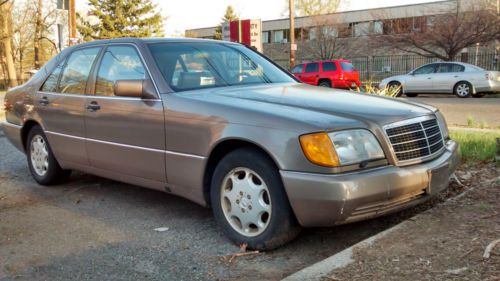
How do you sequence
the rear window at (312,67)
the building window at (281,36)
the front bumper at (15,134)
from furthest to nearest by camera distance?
the building window at (281,36), the rear window at (312,67), the front bumper at (15,134)

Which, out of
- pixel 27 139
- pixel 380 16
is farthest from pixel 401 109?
pixel 380 16

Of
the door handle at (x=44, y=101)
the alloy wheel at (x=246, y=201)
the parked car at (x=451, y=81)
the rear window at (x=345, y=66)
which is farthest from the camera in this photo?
the rear window at (x=345, y=66)

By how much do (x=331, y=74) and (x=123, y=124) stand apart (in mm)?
21392

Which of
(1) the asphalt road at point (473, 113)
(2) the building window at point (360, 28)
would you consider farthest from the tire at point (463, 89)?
(2) the building window at point (360, 28)

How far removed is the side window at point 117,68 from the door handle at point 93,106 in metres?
0.11

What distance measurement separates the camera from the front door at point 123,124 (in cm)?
435

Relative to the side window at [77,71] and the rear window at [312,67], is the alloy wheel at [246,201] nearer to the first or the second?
the side window at [77,71]

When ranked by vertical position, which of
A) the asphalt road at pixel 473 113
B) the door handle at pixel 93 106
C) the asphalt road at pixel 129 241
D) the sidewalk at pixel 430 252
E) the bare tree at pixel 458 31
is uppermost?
the bare tree at pixel 458 31

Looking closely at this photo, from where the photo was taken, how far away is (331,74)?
82.6ft

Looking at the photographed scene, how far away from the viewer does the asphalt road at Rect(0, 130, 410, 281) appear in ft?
11.5

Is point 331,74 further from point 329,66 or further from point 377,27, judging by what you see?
point 377,27

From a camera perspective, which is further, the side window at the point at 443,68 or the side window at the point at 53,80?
the side window at the point at 443,68

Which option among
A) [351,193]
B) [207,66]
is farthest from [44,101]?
[351,193]

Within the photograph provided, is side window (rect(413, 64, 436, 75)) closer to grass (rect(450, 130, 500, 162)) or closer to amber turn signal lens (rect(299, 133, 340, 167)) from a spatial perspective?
grass (rect(450, 130, 500, 162))
